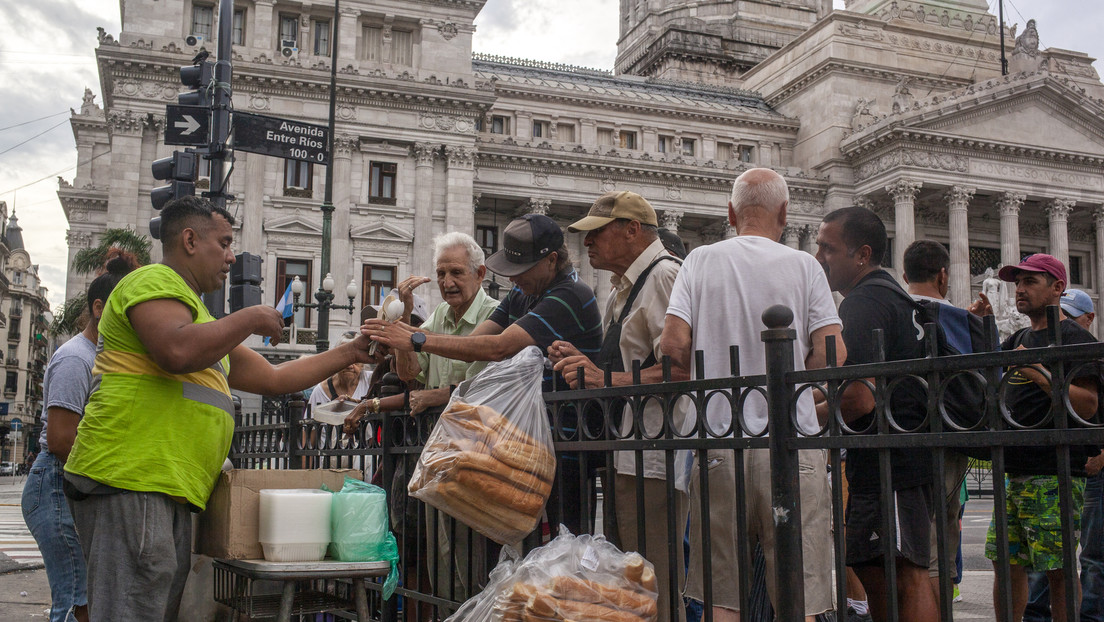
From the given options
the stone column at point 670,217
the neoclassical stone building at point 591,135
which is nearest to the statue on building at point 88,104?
the neoclassical stone building at point 591,135

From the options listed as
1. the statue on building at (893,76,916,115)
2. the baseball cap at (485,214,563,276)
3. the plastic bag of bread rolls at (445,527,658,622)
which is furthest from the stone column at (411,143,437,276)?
the plastic bag of bread rolls at (445,527,658,622)

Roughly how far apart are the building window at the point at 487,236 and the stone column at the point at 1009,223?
2288cm

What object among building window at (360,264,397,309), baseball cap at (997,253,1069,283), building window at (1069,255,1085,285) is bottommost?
baseball cap at (997,253,1069,283)

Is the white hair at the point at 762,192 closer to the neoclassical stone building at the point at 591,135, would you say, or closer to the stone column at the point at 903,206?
the neoclassical stone building at the point at 591,135

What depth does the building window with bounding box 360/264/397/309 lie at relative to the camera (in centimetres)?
3556

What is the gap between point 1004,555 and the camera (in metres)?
2.49

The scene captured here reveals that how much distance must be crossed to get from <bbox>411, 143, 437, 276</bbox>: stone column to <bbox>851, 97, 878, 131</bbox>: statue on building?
67.8ft

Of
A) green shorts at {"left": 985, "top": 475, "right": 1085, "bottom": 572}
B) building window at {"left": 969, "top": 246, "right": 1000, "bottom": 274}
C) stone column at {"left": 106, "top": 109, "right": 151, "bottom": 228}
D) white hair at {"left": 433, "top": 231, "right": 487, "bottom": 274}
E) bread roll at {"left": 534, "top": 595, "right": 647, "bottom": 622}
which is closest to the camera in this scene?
bread roll at {"left": 534, "top": 595, "right": 647, "bottom": 622}

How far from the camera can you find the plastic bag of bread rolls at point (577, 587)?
3.34 metres

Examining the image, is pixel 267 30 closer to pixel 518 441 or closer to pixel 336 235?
pixel 336 235

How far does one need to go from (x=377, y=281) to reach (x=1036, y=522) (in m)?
32.0

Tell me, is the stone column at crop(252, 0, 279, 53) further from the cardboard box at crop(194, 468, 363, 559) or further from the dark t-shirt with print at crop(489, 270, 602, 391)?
the cardboard box at crop(194, 468, 363, 559)

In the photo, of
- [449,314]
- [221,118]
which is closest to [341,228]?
[221,118]

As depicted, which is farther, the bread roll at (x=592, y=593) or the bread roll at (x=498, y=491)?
the bread roll at (x=498, y=491)
